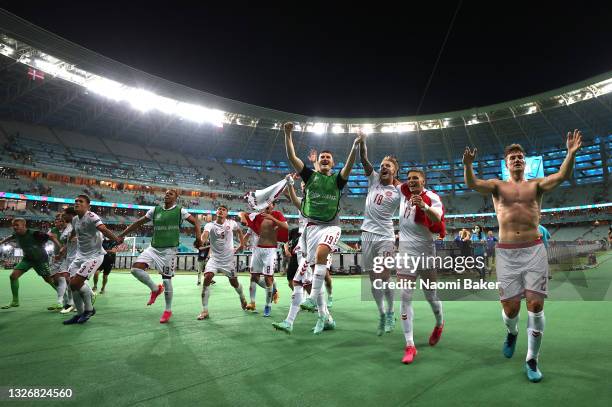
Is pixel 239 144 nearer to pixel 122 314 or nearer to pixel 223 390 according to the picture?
pixel 122 314

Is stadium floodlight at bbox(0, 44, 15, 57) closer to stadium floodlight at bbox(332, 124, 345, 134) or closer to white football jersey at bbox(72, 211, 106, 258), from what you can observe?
white football jersey at bbox(72, 211, 106, 258)

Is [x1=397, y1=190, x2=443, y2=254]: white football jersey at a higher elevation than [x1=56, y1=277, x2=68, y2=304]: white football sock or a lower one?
higher

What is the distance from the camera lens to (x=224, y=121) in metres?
47.2

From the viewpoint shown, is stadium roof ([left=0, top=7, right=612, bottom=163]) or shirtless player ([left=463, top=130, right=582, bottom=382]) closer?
shirtless player ([left=463, top=130, right=582, bottom=382])

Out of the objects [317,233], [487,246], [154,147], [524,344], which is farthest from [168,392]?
[154,147]

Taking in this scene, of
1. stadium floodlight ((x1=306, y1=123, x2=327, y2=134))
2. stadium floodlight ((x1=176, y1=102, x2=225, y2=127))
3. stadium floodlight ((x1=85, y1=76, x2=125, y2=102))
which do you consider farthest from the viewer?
stadium floodlight ((x1=306, y1=123, x2=327, y2=134))

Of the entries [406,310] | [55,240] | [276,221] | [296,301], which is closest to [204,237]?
[276,221]

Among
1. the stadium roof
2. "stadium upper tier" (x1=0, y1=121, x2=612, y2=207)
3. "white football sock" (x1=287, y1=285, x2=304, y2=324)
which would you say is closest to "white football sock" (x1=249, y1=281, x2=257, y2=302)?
"white football sock" (x1=287, y1=285, x2=304, y2=324)

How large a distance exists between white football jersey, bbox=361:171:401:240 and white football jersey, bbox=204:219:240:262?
339cm

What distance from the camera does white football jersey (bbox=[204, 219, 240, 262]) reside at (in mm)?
7789

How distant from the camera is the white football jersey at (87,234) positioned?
6781 mm

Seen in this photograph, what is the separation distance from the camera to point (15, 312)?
757 centimetres

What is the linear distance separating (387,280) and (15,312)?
7.71 meters

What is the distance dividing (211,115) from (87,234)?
130 ft
